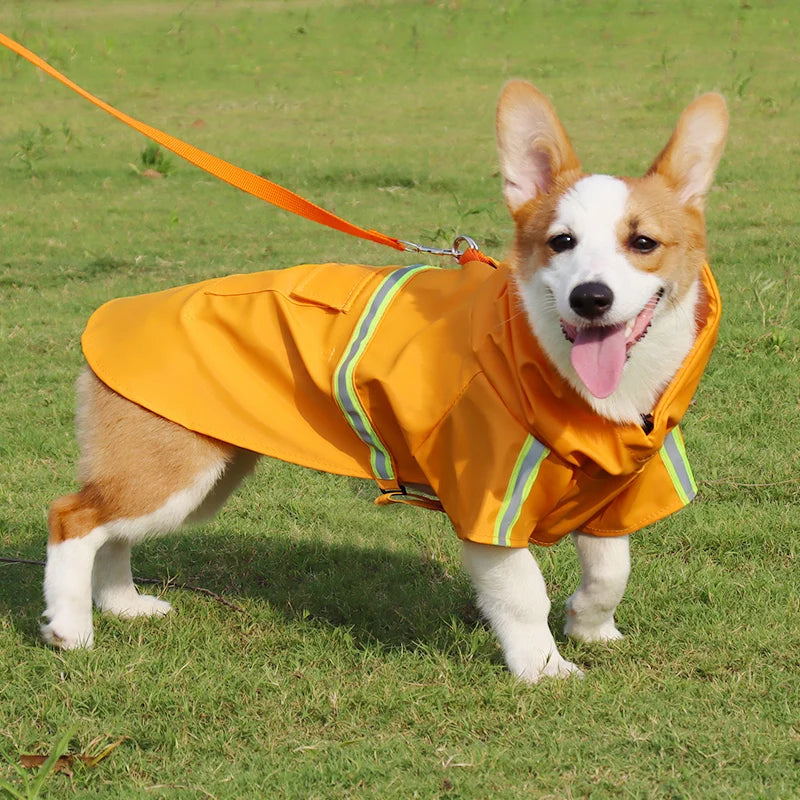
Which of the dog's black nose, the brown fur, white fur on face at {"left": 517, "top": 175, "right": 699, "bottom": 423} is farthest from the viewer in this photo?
the brown fur

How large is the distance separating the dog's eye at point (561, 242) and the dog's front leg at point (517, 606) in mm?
925

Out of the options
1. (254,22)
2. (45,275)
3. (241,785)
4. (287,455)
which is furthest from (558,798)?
(254,22)

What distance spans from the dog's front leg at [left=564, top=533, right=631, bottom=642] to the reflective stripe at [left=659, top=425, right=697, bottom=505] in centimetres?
27

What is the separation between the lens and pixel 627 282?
330 cm

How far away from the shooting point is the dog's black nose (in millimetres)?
3225

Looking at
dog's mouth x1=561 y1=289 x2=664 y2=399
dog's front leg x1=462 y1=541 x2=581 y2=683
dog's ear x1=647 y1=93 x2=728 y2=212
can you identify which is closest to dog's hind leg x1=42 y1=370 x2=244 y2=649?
dog's front leg x1=462 y1=541 x2=581 y2=683

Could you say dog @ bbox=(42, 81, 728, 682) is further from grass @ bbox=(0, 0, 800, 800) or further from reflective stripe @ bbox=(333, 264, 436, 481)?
grass @ bbox=(0, 0, 800, 800)

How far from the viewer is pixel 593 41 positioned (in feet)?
56.6

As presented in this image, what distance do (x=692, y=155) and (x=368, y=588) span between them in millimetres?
2047

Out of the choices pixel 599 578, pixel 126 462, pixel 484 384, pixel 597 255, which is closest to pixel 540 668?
pixel 599 578

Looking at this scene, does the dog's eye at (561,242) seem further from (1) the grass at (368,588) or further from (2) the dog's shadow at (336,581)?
(2) the dog's shadow at (336,581)

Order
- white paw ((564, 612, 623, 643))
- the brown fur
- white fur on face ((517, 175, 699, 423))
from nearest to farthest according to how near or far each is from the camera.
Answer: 1. white fur on face ((517, 175, 699, 423))
2. the brown fur
3. white paw ((564, 612, 623, 643))

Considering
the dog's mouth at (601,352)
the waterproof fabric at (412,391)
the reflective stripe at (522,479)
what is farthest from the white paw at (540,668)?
the dog's mouth at (601,352)

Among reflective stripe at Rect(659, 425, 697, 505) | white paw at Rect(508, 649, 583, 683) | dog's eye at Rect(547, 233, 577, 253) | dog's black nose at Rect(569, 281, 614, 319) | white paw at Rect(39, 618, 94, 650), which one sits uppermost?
dog's eye at Rect(547, 233, 577, 253)
